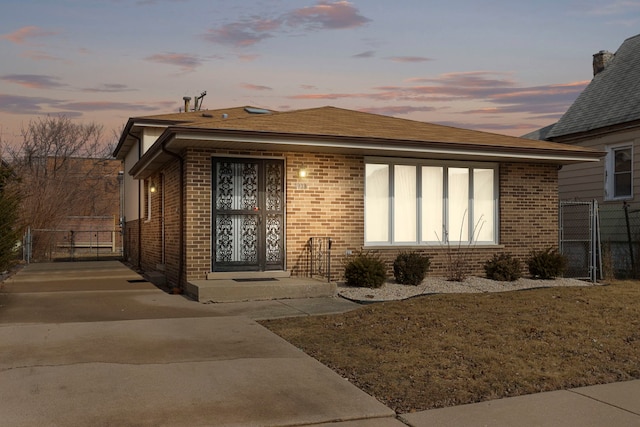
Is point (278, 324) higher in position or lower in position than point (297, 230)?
lower

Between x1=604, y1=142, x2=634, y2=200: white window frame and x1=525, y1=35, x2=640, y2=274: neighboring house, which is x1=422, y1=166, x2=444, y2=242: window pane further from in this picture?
x1=604, y1=142, x2=634, y2=200: white window frame

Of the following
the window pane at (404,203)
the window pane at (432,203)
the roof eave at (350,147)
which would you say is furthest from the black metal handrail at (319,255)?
the window pane at (432,203)

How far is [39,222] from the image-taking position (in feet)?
82.0

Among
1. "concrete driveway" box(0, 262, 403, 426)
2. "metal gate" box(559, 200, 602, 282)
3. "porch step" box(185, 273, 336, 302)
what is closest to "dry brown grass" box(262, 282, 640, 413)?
"concrete driveway" box(0, 262, 403, 426)

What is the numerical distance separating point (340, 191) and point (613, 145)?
9424 mm

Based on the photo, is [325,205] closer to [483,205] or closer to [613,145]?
[483,205]

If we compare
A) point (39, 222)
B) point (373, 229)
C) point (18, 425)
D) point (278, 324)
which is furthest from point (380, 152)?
point (39, 222)

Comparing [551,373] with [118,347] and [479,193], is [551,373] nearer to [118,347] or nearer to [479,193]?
[118,347]

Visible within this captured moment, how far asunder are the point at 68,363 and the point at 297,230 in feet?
22.4

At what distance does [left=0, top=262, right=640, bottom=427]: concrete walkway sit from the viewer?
4703mm

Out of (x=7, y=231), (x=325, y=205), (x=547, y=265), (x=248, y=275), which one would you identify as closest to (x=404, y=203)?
(x=325, y=205)

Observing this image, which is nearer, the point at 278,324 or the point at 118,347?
the point at 118,347

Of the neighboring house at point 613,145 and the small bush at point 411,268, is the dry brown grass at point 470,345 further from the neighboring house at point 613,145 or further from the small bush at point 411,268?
the neighboring house at point 613,145

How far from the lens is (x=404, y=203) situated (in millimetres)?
13469
